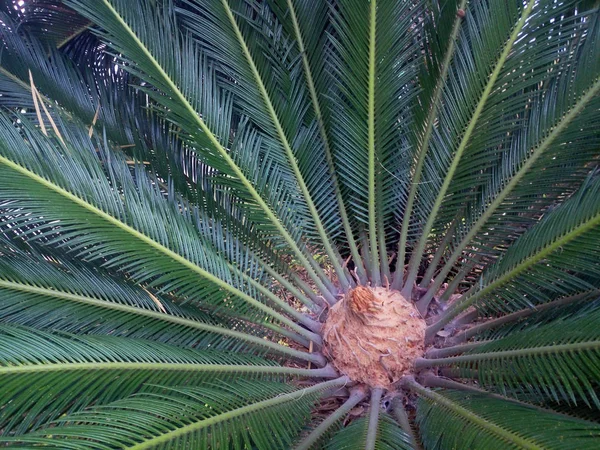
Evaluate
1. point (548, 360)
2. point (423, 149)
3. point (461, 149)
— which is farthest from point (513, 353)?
point (423, 149)

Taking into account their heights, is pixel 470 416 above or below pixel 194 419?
above

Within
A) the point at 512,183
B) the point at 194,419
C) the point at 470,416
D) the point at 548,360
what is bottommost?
the point at 194,419

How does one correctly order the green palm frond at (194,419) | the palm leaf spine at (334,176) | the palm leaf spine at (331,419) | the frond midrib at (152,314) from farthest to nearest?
1. the palm leaf spine at (334,176)
2. the frond midrib at (152,314)
3. the palm leaf spine at (331,419)
4. the green palm frond at (194,419)

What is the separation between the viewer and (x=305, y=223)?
8.29 feet

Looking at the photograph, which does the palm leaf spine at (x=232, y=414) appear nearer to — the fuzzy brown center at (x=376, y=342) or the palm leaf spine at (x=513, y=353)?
the fuzzy brown center at (x=376, y=342)

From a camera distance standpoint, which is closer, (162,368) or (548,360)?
(548,360)

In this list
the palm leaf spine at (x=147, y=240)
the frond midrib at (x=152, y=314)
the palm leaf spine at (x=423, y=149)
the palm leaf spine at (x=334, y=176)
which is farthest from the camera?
the palm leaf spine at (x=334, y=176)

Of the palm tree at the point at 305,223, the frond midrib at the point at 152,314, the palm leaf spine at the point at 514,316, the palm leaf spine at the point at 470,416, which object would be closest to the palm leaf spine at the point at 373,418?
the palm tree at the point at 305,223

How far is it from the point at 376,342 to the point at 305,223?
0.62 m

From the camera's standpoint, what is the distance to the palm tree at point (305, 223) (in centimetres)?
179

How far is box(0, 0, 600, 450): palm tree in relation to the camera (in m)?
1.79

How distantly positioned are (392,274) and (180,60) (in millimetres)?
1386

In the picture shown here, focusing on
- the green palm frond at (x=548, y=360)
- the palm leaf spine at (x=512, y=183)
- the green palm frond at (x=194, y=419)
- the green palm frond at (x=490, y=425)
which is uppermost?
the palm leaf spine at (x=512, y=183)

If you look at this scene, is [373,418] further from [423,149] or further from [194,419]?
[423,149]
